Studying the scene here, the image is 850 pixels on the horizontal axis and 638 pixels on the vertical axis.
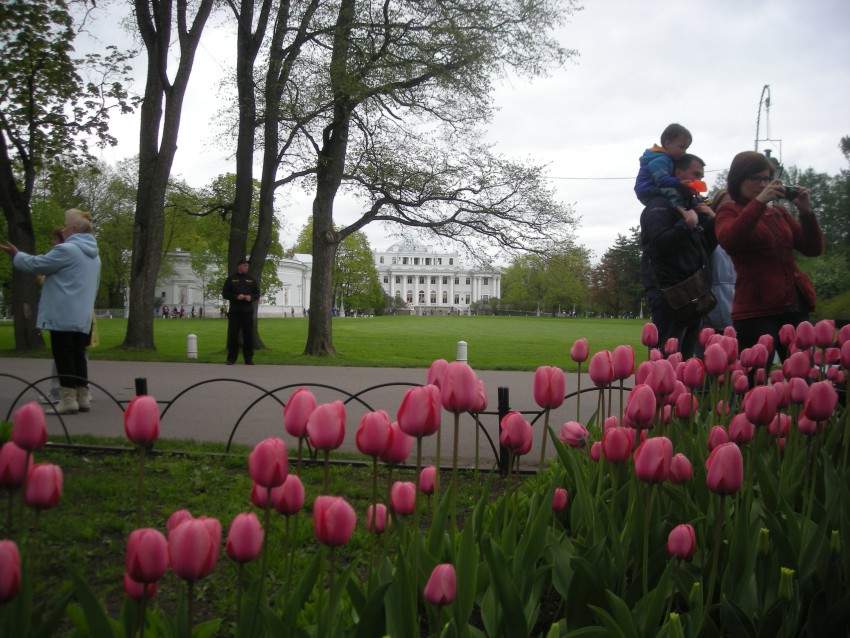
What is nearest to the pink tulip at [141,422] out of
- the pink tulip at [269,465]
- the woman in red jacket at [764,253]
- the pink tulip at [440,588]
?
the pink tulip at [269,465]

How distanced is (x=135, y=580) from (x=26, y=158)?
1912cm

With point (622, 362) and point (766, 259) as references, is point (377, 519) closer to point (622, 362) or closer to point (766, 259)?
point (622, 362)

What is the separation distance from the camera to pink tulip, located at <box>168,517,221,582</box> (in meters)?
1.09

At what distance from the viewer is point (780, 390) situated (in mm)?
2352

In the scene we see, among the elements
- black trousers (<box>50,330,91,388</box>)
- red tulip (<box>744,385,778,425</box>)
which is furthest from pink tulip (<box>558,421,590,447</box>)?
black trousers (<box>50,330,91,388</box>)

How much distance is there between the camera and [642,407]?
1858mm

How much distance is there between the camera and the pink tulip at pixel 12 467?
51.8 inches

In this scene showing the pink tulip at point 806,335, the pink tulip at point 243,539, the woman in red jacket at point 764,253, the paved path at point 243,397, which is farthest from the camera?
the paved path at point 243,397

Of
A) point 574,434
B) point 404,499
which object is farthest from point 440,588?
point 574,434

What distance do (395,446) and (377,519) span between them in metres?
0.40

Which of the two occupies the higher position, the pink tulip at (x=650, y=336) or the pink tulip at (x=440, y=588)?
the pink tulip at (x=650, y=336)

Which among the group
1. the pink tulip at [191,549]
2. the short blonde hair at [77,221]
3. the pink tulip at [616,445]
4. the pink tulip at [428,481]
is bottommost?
the pink tulip at [428,481]

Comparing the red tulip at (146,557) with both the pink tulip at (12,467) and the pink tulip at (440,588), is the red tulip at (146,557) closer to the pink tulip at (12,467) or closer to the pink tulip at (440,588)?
the pink tulip at (12,467)

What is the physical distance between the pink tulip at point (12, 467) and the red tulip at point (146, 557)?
1.17 ft
